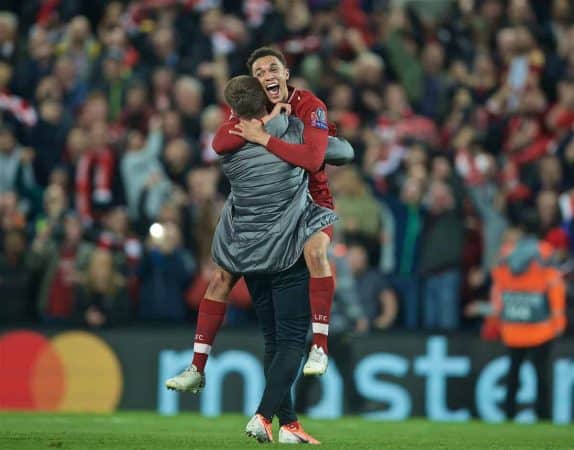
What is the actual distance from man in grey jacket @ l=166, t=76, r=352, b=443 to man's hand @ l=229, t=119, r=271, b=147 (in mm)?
47

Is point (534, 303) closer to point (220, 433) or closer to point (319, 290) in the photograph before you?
point (220, 433)

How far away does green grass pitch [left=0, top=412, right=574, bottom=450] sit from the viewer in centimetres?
928

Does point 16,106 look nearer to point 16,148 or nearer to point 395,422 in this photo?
point 16,148

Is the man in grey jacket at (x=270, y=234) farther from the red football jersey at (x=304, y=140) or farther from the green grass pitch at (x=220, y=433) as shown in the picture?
the green grass pitch at (x=220, y=433)

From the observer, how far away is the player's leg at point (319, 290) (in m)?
9.00

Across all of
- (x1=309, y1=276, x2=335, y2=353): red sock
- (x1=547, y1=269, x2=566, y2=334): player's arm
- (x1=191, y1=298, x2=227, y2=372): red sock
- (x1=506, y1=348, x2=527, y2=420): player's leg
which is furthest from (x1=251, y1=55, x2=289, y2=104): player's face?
(x1=506, y1=348, x2=527, y2=420): player's leg

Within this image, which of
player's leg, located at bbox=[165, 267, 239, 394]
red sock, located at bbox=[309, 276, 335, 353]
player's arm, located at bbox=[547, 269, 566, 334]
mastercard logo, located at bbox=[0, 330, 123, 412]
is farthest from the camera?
mastercard logo, located at bbox=[0, 330, 123, 412]

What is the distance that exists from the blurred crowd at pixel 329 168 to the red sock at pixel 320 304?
19.4ft

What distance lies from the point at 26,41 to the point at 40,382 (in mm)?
6001

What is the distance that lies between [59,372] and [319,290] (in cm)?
726

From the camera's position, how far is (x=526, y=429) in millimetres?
12828

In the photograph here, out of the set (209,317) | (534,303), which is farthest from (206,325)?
(534,303)

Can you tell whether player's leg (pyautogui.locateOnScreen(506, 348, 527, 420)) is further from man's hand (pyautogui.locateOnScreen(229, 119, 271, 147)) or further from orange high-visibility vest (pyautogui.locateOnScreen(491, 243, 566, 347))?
man's hand (pyautogui.locateOnScreen(229, 119, 271, 147))

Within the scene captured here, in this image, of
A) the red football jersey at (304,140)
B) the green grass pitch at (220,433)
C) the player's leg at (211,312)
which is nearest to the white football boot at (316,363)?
the green grass pitch at (220,433)
